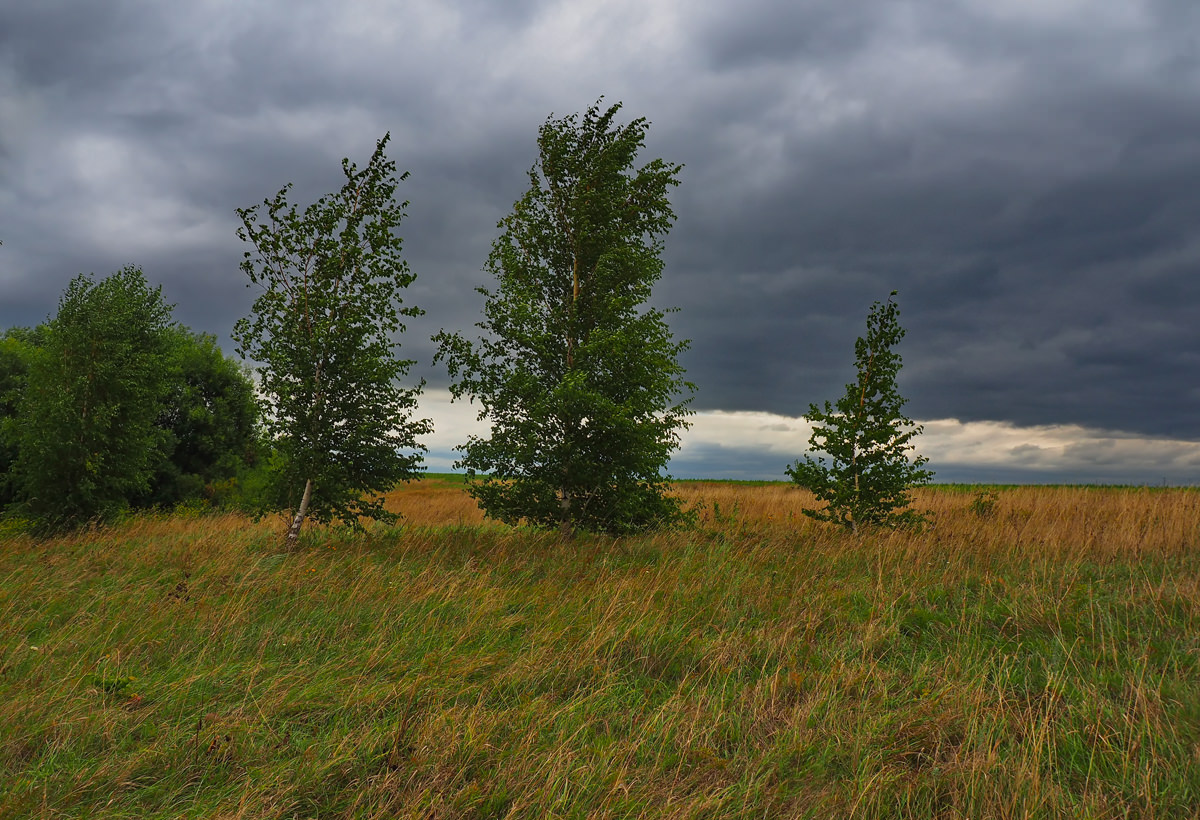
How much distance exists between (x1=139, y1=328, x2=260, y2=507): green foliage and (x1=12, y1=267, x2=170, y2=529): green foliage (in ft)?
19.8

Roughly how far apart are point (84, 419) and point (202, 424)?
990cm

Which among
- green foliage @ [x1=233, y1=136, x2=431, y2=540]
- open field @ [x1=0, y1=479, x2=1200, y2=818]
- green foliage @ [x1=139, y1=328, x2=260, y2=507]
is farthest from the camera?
green foliage @ [x1=139, y1=328, x2=260, y2=507]

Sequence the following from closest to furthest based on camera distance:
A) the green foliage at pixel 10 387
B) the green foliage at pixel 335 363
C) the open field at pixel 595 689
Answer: the open field at pixel 595 689
the green foliage at pixel 335 363
the green foliage at pixel 10 387

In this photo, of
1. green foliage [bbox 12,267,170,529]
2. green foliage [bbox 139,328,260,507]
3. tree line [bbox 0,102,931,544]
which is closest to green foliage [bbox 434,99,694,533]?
tree line [bbox 0,102,931,544]

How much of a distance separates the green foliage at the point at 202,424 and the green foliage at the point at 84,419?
6026 millimetres

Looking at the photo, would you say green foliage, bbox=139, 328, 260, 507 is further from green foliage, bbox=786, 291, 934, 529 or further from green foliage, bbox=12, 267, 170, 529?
green foliage, bbox=786, 291, 934, 529

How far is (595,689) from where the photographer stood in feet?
18.0

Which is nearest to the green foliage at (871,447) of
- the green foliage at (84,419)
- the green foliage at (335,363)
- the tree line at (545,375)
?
the tree line at (545,375)

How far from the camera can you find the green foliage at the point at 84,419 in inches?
680

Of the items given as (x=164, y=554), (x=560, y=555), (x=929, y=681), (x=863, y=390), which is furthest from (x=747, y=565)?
(x=164, y=554)

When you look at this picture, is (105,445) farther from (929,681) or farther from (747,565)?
(929,681)

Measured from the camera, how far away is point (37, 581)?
28.6ft

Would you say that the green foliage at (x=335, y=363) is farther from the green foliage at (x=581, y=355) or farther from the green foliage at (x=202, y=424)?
the green foliage at (x=202, y=424)

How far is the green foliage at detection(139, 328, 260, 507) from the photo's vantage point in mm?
25281
